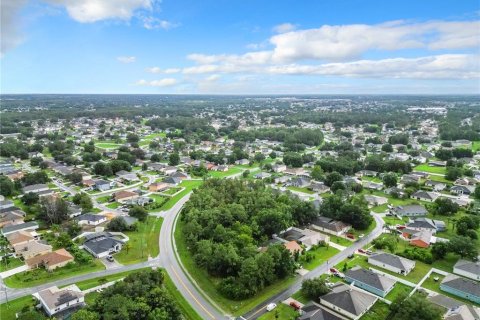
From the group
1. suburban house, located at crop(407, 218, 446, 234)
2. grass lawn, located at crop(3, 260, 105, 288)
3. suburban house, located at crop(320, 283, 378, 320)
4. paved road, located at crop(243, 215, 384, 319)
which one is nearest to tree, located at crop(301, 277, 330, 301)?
suburban house, located at crop(320, 283, 378, 320)

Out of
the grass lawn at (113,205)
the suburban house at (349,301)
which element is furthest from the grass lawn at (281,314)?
the grass lawn at (113,205)

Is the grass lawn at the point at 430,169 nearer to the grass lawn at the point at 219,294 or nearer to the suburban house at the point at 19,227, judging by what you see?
the grass lawn at the point at 219,294

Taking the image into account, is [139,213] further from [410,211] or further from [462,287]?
[410,211]

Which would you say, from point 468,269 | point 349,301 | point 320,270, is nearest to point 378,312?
point 349,301

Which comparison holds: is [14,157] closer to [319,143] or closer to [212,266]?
[212,266]

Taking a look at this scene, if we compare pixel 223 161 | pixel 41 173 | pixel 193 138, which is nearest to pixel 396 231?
pixel 223 161
